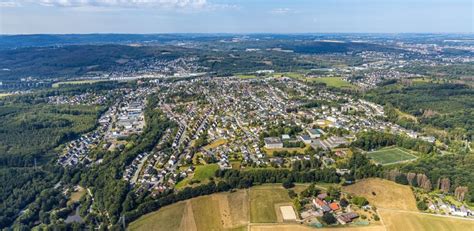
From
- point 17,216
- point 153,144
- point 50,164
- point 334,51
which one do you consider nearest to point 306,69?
point 334,51

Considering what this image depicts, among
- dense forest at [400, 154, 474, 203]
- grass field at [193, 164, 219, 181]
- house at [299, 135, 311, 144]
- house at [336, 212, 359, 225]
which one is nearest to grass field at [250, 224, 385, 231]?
house at [336, 212, 359, 225]

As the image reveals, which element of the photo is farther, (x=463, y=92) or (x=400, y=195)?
(x=463, y=92)

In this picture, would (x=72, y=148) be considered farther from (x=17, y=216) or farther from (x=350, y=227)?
(x=350, y=227)

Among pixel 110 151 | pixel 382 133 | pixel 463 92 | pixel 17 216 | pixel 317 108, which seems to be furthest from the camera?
pixel 463 92

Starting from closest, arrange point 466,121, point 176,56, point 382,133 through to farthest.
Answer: point 382,133, point 466,121, point 176,56

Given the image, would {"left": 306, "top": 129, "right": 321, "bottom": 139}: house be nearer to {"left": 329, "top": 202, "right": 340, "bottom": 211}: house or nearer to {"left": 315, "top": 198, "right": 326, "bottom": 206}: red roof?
{"left": 315, "top": 198, "right": 326, "bottom": 206}: red roof

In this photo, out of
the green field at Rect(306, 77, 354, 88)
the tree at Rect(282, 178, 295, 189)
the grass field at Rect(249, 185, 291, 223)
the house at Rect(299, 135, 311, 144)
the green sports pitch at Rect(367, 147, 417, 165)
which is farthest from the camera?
the green field at Rect(306, 77, 354, 88)

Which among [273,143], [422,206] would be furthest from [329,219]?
[273,143]
